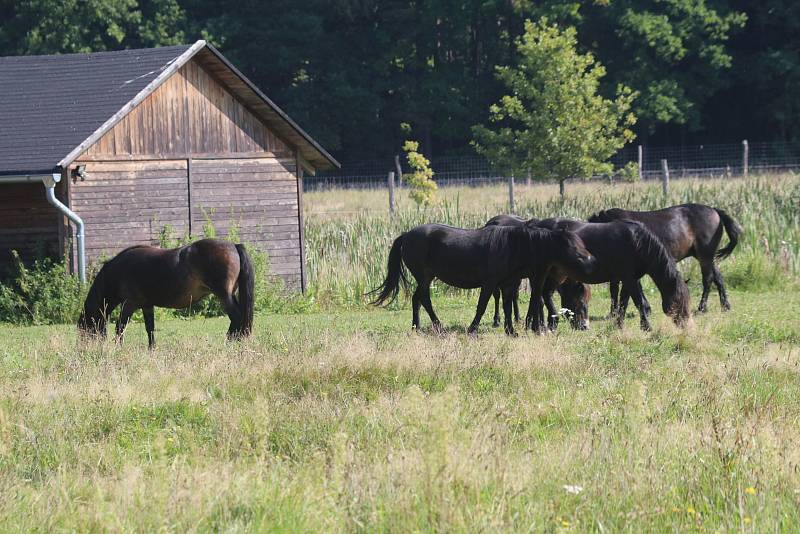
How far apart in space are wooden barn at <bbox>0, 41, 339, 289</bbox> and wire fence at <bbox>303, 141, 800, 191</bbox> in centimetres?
2565

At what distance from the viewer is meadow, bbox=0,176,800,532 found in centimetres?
665

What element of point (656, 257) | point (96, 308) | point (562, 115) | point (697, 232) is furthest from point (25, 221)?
point (562, 115)

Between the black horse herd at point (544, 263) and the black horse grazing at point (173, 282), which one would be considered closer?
the black horse grazing at point (173, 282)

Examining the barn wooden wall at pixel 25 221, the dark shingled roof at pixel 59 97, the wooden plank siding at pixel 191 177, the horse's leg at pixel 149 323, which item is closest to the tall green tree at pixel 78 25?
the dark shingled roof at pixel 59 97

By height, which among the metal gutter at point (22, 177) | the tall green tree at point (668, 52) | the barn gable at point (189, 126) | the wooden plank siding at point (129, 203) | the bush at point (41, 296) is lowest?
the bush at point (41, 296)

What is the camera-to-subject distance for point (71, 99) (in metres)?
21.8

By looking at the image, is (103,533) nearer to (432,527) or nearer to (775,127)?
(432,527)

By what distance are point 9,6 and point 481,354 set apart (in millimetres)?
48888

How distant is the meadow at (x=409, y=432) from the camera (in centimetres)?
665

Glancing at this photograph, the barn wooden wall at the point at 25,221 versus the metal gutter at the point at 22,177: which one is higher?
the metal gutter at the point at 22,177

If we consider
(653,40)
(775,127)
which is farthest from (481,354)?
(775,127)

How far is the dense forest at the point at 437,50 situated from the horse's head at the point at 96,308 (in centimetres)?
3932

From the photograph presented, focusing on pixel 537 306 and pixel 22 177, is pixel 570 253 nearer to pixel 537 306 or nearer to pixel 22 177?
pixel 537 306

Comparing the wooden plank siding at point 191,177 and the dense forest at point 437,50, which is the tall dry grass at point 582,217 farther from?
the dense forest at point 437,50
